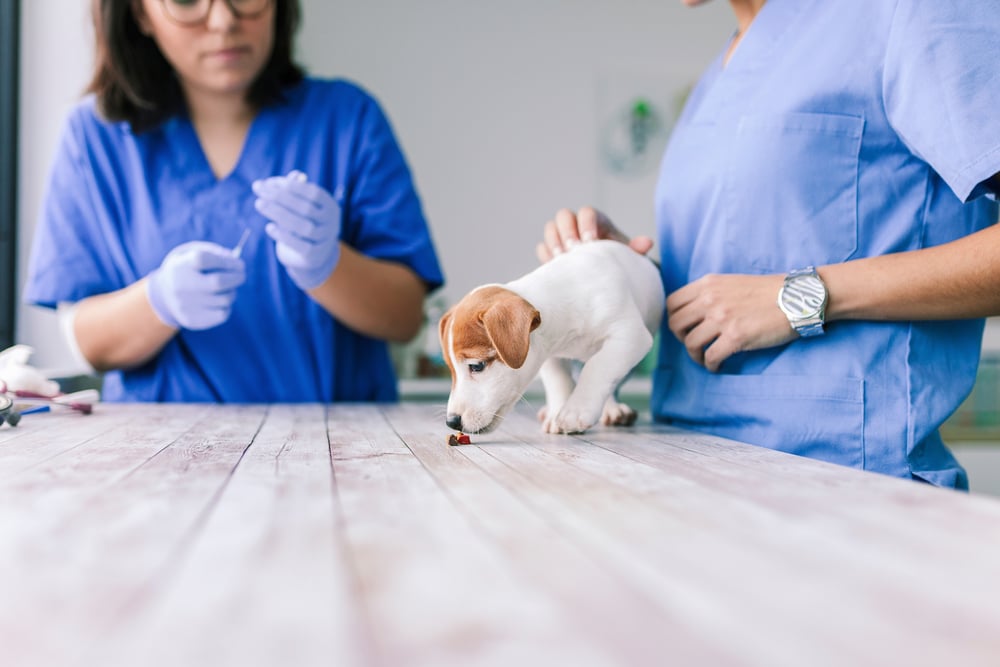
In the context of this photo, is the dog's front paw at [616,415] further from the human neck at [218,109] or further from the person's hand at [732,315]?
the human neck at [218,109]

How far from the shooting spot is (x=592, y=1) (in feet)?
11.5

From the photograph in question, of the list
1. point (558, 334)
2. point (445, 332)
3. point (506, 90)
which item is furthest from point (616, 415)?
point (506, 90)

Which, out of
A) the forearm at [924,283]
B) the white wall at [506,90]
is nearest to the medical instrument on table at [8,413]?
the forearm at [924,283]

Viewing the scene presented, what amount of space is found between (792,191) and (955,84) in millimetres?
199

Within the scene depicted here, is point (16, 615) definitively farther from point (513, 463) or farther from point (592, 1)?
point (592, 1)

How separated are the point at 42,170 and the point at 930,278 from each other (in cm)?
224

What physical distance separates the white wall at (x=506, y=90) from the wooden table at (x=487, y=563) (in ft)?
8.96

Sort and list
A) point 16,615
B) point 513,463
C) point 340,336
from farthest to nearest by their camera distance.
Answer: point 340,336 → point 513,463 → point 16,615

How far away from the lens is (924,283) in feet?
2.57

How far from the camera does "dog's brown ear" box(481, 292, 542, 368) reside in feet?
2.57

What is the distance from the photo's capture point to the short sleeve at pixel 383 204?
1474 millimetres

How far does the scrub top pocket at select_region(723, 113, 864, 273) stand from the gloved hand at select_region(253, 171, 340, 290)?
61 cm

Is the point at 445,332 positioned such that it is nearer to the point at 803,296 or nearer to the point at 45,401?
the point at 803,296

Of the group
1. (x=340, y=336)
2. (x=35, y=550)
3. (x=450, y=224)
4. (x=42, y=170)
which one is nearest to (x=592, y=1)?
(x=450, y=224)
